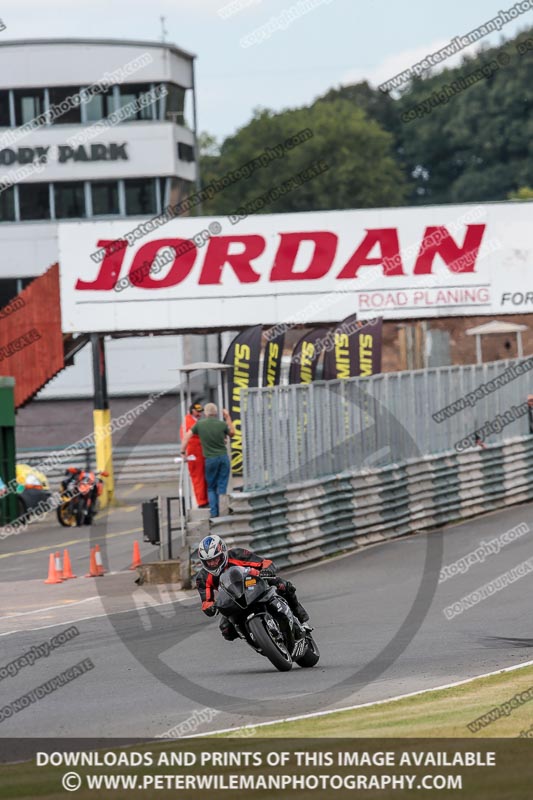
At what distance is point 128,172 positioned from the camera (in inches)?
2045

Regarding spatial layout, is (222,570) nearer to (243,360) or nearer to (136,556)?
(136,556)

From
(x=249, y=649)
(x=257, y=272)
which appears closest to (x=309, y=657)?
(x=249, y=649)

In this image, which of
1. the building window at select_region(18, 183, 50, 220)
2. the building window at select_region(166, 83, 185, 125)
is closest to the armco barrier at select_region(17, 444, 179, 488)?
the building window at select_region(18, 183, 50, 220)

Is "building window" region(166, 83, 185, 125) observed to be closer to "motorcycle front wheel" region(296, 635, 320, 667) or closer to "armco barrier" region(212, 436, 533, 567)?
"armco barrier" region(212, 436, 533, 567)

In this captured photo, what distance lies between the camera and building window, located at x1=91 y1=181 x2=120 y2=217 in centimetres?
5216

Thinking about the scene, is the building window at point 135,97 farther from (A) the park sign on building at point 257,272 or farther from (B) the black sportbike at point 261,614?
(B) the black sportbike at point 261,614

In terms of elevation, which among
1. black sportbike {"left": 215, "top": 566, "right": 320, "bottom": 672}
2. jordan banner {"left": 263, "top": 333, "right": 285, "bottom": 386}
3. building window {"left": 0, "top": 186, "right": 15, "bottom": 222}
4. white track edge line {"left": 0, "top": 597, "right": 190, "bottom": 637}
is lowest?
white track edge line {"left": 0, "top": 597, "right": 190, "bottom": 637}

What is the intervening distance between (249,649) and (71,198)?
39.2 meters

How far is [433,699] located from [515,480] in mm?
18310

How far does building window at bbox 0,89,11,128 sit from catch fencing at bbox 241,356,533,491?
26.5 m

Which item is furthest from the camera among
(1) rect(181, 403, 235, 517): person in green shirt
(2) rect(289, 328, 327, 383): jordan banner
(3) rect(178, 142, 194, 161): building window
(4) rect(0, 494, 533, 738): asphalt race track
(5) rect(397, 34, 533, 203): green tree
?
(5) rect(397, 34, 533, 203): green tree

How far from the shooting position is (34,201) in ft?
172

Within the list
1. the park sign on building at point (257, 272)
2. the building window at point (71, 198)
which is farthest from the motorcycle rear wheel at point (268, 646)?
the building window at point (71, 198)

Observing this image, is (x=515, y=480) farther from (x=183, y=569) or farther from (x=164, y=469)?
(x=164, y=469)
